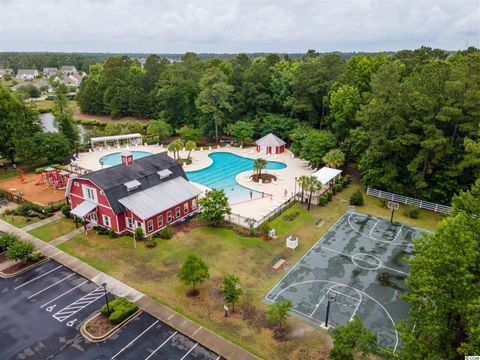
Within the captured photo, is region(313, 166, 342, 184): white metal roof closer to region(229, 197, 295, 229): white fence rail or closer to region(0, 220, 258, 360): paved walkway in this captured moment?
region(229, 197, 295, 229): white fence rail

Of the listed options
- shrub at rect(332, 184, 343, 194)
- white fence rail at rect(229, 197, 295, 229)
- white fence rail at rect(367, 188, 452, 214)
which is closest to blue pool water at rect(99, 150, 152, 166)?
white fence rail at rect(229, 197, 295, 229)

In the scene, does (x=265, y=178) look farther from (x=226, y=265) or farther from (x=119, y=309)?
(x=119, y=309)

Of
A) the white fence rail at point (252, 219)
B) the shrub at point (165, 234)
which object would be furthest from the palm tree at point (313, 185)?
the shrub at point (165, 234)

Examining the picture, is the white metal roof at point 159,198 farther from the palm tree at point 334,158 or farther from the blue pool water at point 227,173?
the palm tree at point 334,158

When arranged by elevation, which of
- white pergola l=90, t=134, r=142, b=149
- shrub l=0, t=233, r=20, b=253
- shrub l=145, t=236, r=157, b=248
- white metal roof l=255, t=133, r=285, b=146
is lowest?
shrub l=145, t=236, r=157, b=248

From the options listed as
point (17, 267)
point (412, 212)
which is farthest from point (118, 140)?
point (412, 212)

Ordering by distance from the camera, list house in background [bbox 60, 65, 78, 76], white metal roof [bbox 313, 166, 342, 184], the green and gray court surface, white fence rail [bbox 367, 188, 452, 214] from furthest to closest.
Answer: house in background [bbox 60, 65, 78, 76] → white metal roof [bbox 313, 166, 342, 184] → white fence rail [bbox 367, 188, 452, 214] → the green and gray court surface
